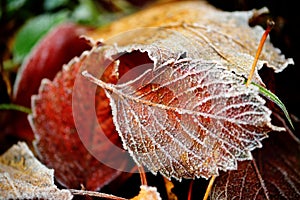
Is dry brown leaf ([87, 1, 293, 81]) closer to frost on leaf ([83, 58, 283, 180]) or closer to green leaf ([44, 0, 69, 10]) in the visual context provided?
frost on leaf ([83, 58, 283, 180])

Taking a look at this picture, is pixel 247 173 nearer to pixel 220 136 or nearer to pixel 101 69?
pixel 220 136

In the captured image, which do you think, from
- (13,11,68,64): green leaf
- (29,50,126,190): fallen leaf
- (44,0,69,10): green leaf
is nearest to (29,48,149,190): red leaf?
(29,50,126,190): fallen leaf

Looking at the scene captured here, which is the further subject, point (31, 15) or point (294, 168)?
point (31, 15)

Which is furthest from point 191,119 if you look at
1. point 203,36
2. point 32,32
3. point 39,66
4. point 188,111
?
point 32,32

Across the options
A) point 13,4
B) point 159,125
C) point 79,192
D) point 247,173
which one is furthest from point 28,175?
point 13,4

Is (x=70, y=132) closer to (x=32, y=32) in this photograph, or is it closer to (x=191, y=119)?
(x=191, y=119)

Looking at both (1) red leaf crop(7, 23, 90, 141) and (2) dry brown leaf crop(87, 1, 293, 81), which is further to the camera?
(1) red leaf crop(7, 23, 90, 141)

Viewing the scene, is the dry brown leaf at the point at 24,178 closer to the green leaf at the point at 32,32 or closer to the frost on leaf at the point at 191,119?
the frost on leaf at the point at 191,119
